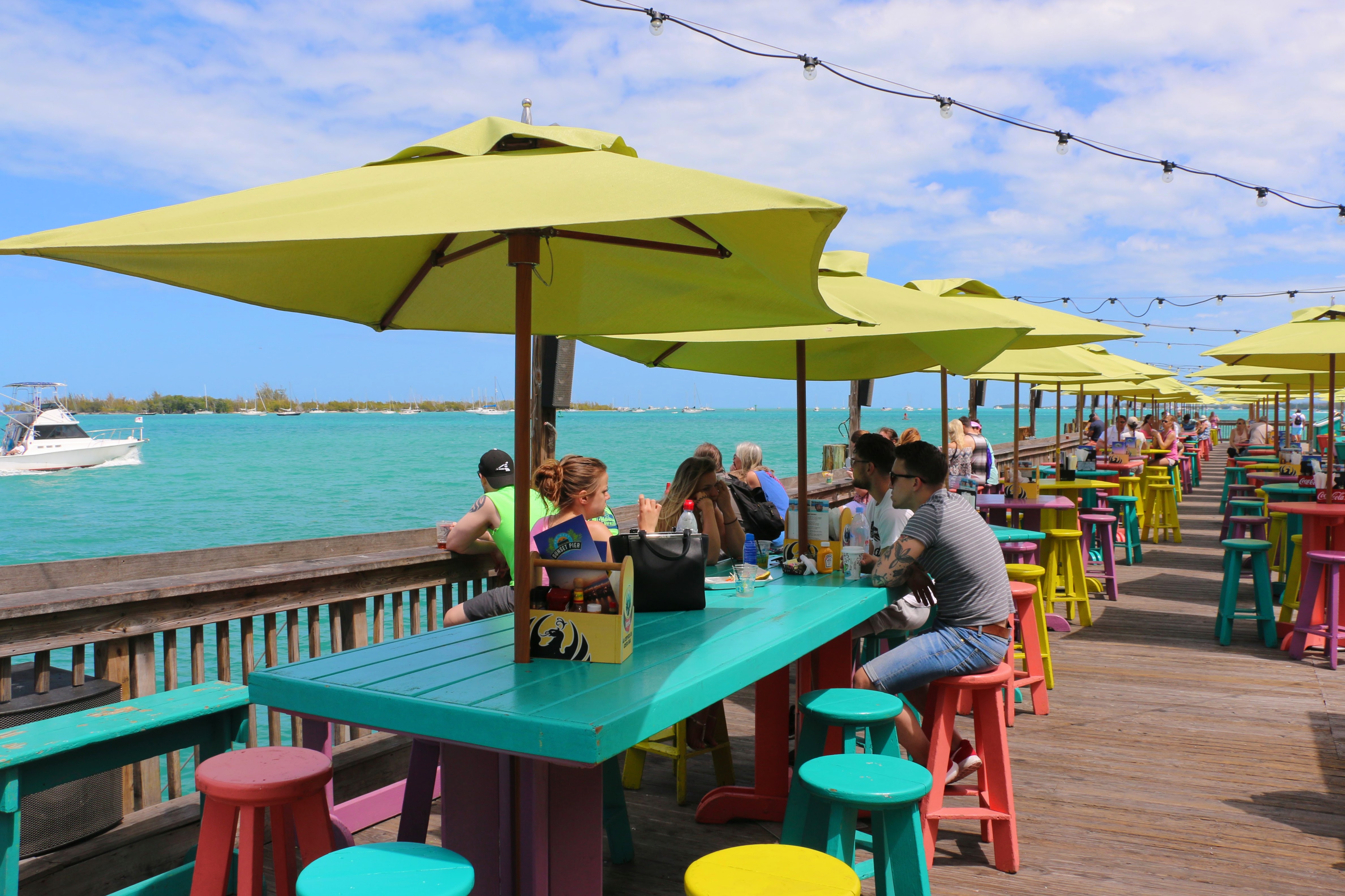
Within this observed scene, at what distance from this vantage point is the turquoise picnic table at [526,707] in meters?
1.92

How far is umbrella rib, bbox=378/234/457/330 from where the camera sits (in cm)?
310

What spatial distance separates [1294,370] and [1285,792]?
762 centimetres

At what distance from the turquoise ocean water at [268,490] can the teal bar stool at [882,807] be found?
2.37 m

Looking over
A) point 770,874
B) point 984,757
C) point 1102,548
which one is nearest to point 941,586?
point 984,757

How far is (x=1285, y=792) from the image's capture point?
13.1 ft

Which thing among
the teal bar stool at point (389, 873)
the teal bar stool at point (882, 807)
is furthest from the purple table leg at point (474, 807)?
the teal bar stool at point (882, 807)

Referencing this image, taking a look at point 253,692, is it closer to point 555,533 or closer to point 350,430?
point 555,533

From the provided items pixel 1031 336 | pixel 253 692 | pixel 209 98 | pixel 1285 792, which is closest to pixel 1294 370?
pixel 1031 336

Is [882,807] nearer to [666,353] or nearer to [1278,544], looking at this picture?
[666,353]

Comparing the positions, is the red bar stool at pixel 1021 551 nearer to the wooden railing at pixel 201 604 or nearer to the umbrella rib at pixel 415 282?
the wooden railing at pixel 201 604

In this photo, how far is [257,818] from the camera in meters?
2.28

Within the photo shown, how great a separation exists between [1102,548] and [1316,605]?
2.51 m

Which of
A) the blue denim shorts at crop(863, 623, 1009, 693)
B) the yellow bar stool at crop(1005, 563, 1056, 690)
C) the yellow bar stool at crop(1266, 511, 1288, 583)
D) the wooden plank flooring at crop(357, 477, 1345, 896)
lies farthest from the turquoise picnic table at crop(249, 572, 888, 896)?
the yellow bar stool at crop(1266, 511, 1288, 583)

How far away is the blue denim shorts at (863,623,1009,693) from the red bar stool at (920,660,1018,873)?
39mm
